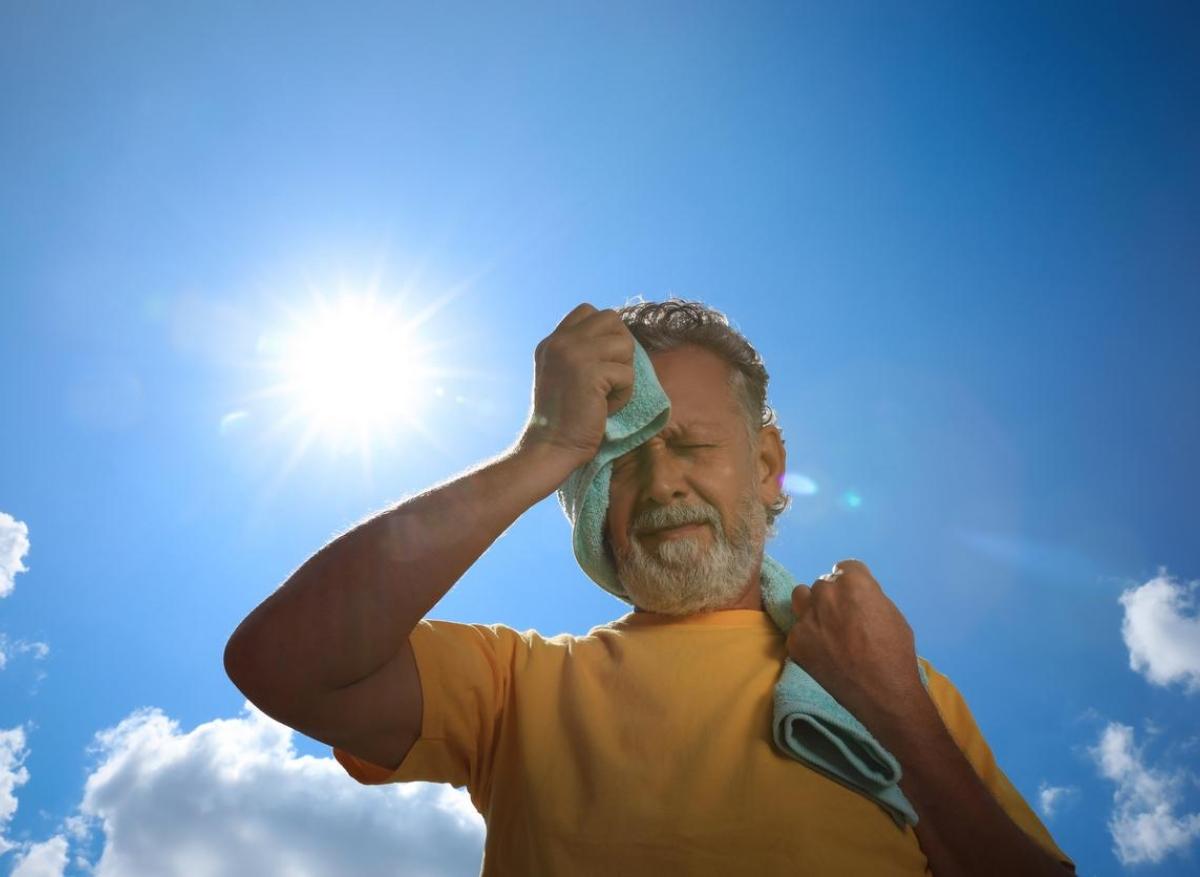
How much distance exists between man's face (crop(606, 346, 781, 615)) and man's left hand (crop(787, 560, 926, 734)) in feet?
1.10

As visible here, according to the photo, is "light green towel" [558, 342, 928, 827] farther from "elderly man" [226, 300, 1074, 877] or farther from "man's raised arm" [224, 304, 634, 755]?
"man's raised arm" [224, 304, 634, 755]

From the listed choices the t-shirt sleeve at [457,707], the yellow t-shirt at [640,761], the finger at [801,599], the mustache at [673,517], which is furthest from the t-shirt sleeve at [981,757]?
the t-shirt sleeve at [457,707]

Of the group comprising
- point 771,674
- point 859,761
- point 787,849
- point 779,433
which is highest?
point 779,433

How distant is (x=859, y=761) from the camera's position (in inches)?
81.2

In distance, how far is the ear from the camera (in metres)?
3.24

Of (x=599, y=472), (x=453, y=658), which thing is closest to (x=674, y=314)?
(x=599, y=472)

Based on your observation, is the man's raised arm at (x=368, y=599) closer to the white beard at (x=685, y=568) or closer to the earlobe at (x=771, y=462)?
the white beard at (x=685, y=568)

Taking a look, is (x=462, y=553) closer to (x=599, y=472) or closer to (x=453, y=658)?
(x=453, y=658)

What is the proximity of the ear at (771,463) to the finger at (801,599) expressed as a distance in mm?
675

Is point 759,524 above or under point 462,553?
above

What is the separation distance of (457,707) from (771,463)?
5.76ft

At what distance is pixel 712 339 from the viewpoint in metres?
3.31

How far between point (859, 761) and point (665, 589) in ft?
2.68

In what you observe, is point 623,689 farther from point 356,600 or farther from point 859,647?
point 356,600
